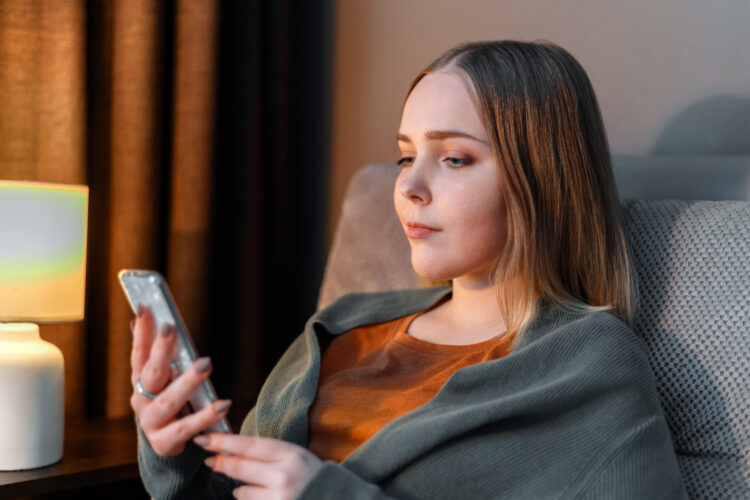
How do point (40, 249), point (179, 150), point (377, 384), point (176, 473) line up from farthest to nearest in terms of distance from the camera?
point (179, 150)
point (40, 249)
point (377, 384)
point (176, 473)

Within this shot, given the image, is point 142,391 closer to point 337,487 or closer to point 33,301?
point 337,487

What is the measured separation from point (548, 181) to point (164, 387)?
0.55 metres

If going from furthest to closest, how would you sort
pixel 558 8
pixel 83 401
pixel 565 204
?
pixel 83 401 → pixel 558 8 → pixel 565 204

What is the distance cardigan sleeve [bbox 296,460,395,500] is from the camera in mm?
819

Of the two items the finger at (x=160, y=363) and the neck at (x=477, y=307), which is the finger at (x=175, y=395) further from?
the neck at (x=477, y=307)

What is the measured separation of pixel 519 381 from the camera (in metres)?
0.94

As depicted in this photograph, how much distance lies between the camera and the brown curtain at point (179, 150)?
1.62m

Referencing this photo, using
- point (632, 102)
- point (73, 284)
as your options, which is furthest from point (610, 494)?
point (73, 284)

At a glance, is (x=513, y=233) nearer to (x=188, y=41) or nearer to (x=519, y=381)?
(x=519, y=381)

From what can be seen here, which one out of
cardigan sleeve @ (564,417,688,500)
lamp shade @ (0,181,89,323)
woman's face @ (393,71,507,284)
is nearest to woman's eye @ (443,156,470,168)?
woman's face @ (393,71,507,284)

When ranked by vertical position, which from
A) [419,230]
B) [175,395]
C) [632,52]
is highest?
[632,52]

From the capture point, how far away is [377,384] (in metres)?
1.09

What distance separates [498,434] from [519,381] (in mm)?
77

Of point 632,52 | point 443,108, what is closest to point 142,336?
point 443,108
